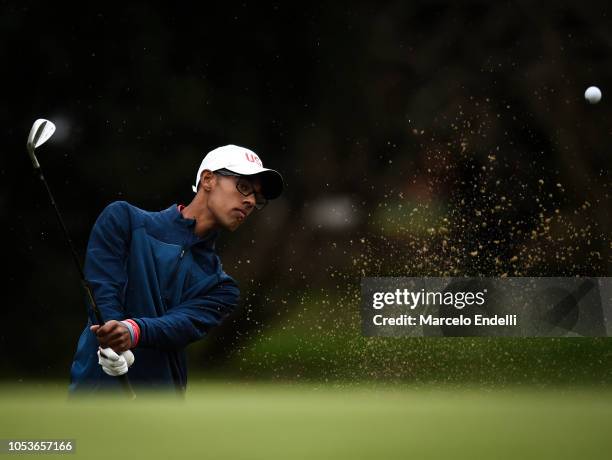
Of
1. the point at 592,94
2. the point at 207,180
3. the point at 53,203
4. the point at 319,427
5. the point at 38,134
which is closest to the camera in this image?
the point at 319,427

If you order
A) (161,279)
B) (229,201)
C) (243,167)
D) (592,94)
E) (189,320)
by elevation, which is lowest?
(189,320)

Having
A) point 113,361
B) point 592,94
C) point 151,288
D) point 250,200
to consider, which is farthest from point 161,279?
point 592,94

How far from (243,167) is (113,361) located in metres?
0.86

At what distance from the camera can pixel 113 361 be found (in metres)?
2.90

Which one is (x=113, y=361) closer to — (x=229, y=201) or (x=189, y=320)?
(x=189, y=320)

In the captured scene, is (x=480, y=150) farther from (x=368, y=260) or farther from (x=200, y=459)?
(x=200, y=459)

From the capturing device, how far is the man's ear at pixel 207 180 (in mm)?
3285

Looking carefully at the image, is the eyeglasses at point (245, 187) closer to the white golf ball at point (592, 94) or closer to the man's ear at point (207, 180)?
the man's ear at point (207, 180)

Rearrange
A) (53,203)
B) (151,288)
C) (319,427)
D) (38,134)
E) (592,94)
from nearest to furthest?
(319,427)
(53,203)
(151,288)
(38,134)
(592,94)

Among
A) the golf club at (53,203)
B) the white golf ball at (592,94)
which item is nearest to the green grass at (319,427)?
the golf club at (53,203)

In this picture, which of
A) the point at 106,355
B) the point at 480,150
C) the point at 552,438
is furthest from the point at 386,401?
the point at 480,150

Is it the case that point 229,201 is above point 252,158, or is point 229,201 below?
below

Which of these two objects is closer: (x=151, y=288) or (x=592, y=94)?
(x=151, y=288)

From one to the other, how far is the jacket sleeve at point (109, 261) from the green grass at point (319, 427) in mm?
312
